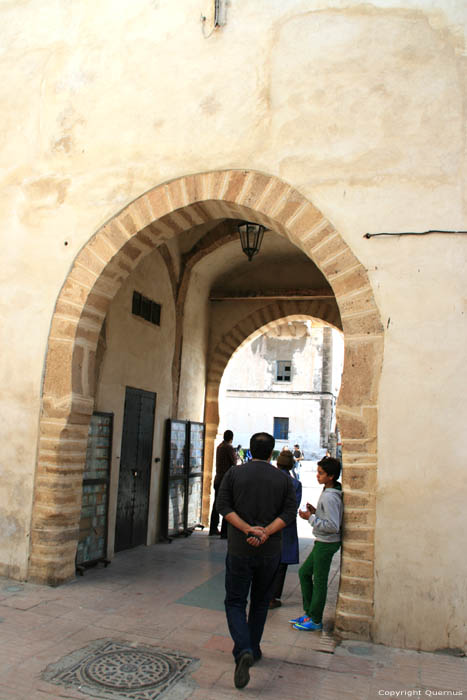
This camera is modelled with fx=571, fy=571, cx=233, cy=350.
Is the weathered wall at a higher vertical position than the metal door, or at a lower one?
higher

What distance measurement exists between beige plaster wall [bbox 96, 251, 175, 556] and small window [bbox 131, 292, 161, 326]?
67mm

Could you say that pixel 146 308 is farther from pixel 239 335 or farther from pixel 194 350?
pixel 239 335

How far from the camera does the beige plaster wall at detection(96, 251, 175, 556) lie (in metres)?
5.95

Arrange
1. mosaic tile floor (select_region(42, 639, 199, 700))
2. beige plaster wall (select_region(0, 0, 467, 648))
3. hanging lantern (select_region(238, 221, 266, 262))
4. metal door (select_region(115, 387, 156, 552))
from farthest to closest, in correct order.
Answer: metal door (select_region(115, 387, 156, 552)), hanging lantern (select_region(238, 221, 266, 262)), beige plaster wall (select_region(0, 0, 467, 648)), mosaic tile floor (select_region(42, 639, 199, 700))

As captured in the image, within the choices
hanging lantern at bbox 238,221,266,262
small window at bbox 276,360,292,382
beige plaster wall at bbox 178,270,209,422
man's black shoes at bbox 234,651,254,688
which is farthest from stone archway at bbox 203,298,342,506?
small window at bbox 276,360,292,382

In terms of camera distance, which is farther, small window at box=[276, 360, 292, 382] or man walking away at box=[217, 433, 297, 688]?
small window at box=[276, 360, 292, 382]

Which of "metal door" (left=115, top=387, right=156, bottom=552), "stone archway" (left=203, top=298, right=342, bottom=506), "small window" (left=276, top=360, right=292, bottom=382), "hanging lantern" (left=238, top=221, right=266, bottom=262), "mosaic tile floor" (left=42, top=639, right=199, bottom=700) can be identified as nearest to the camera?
"mosaic tile floor" (left=42, top=639, right=199, bottom=700)

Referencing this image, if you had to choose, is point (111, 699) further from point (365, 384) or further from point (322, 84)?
point (322, 84)

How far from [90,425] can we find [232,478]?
102 inches

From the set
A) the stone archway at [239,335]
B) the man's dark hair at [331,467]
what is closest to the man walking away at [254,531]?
the man's dark hair at [331,467]

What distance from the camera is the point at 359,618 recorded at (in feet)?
12.2

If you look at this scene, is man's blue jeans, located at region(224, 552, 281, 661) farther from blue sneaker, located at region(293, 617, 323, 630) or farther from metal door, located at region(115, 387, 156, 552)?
metal door, located at region(115, 387, 156, 552)

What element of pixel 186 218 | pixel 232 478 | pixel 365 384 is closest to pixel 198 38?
pixel 186 218

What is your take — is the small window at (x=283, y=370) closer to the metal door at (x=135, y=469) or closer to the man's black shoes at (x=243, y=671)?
the metal door at (x=135, y=469)
